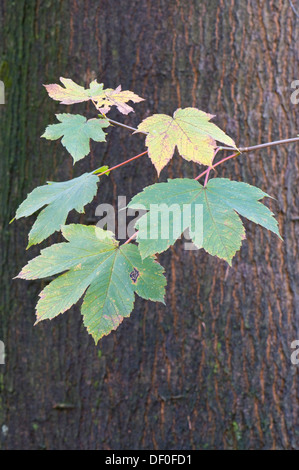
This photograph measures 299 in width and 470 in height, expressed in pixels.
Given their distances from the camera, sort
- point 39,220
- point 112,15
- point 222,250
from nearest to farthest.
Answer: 1. point 222,250
2. point 39,220
3. point 112,15

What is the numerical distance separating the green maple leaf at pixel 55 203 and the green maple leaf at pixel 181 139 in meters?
0.16

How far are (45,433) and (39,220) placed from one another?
3.36 ft

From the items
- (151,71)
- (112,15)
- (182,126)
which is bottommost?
(182,126)

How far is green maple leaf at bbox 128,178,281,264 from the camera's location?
2.29 feet

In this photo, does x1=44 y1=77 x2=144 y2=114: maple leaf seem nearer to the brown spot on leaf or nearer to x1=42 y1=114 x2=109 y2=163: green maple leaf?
x1=42 y1=114 x2=109 y2=163: green maple leaf

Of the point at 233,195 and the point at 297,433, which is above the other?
the point at 233,195

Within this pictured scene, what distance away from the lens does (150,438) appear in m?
1.51

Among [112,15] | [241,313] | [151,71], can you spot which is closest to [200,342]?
[241,313]

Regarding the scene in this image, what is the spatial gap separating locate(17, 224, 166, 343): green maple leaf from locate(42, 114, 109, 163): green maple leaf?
17cm

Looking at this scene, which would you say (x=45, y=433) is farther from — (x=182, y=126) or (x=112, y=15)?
(x=112, y=15)

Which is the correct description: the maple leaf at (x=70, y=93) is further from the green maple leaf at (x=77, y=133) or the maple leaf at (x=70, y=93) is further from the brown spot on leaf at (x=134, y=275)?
the brown spot on leaf at (x=134, y=275)

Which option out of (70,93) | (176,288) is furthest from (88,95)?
(176,288)

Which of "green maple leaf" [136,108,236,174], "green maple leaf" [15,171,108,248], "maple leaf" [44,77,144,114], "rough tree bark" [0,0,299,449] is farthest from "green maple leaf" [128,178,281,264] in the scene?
"rough tree bark" [0,0,299,449]

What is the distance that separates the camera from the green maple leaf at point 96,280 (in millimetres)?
796
